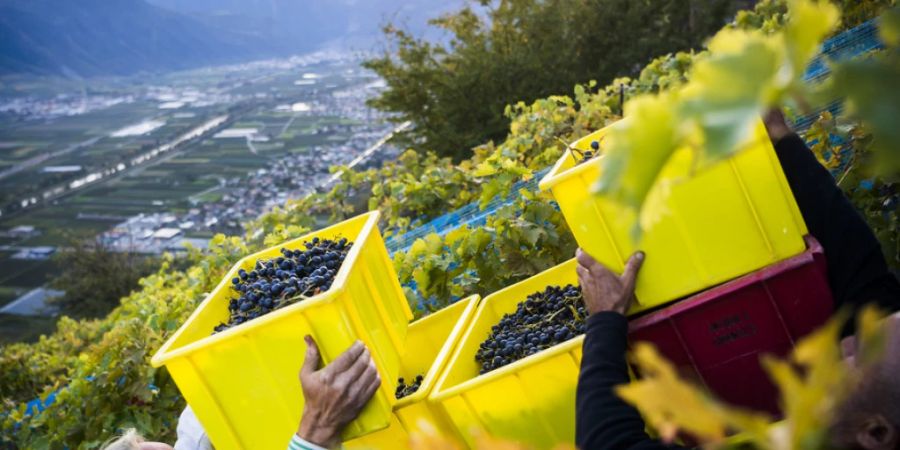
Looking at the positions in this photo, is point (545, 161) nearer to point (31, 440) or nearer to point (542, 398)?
point (542, 398)

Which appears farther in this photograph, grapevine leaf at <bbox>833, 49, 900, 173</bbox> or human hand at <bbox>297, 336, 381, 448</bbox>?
human hand at <bbox>297, 336, 381, 448</bbox>

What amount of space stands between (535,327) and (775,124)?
868mm

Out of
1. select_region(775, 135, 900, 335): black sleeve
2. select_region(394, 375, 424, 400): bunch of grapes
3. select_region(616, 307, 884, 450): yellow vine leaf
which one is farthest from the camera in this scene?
select_region(394, 375, 424, 400): bunch of grapes

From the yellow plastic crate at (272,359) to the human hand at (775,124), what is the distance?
1.18m

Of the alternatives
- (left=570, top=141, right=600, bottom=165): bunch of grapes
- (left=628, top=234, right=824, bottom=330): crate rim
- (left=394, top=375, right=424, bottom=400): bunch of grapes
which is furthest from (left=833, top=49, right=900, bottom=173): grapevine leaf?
(left=394, top=375, right=424, bottom=400): bunch of grapes

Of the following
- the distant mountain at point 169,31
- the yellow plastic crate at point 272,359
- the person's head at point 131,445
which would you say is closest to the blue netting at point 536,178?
the yellow plastic crate at point 272,359

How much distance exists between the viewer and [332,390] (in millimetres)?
1823

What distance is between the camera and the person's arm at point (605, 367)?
1.57 m

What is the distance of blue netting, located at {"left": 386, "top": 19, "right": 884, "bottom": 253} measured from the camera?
358cm

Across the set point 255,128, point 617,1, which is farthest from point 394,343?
point 255,128

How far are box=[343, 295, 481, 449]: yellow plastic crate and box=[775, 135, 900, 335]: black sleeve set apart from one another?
106 centimetres

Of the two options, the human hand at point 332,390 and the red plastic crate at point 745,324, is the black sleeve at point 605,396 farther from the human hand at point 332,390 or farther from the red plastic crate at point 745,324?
the human hand at point 332,390

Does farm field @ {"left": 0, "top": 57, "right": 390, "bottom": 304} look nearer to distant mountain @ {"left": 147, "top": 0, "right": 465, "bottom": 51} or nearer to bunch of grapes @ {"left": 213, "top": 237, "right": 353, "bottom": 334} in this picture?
distant mountain @ {"left": 147, "top": 0, "right": 465, "bottom": 51}

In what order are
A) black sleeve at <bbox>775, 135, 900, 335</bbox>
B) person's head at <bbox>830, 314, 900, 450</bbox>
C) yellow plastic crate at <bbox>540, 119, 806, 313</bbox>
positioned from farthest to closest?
1. black sleeve at <bbox>775, 135, 900, 335</bbox>
2. yellow plastic crate at <bbox>540, 119, 806, 313</bbox>
3. person's head at <bbox>830, 314, 900, 450</bbox>
